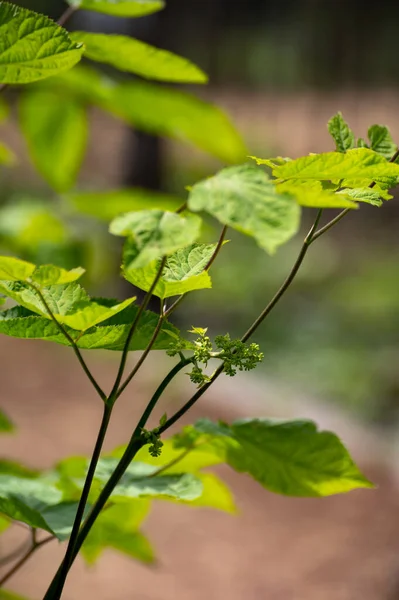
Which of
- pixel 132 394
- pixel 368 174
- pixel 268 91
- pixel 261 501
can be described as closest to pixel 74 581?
pixel 261 501

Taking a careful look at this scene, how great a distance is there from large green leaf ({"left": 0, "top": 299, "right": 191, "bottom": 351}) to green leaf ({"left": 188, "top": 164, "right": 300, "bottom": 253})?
163 mm

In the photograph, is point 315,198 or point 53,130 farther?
point 53,130

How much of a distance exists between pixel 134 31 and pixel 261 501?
2.88 meters

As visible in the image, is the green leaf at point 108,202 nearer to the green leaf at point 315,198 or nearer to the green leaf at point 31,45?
the green leaf at point 31,45

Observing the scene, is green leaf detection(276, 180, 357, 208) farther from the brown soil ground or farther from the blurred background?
the brown soil ground

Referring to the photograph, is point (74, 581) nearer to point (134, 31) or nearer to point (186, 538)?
point (186, 538)

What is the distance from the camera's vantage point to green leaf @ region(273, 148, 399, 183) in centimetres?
56

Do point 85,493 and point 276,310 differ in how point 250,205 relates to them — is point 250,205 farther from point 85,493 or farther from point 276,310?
point 276,310

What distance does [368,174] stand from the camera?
573mm

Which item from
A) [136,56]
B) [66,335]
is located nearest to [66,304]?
[66,335]

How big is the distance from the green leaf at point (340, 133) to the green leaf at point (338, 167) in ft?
0.28

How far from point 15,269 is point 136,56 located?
40 cm

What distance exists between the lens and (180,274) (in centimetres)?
64

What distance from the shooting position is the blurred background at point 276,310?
270cm
